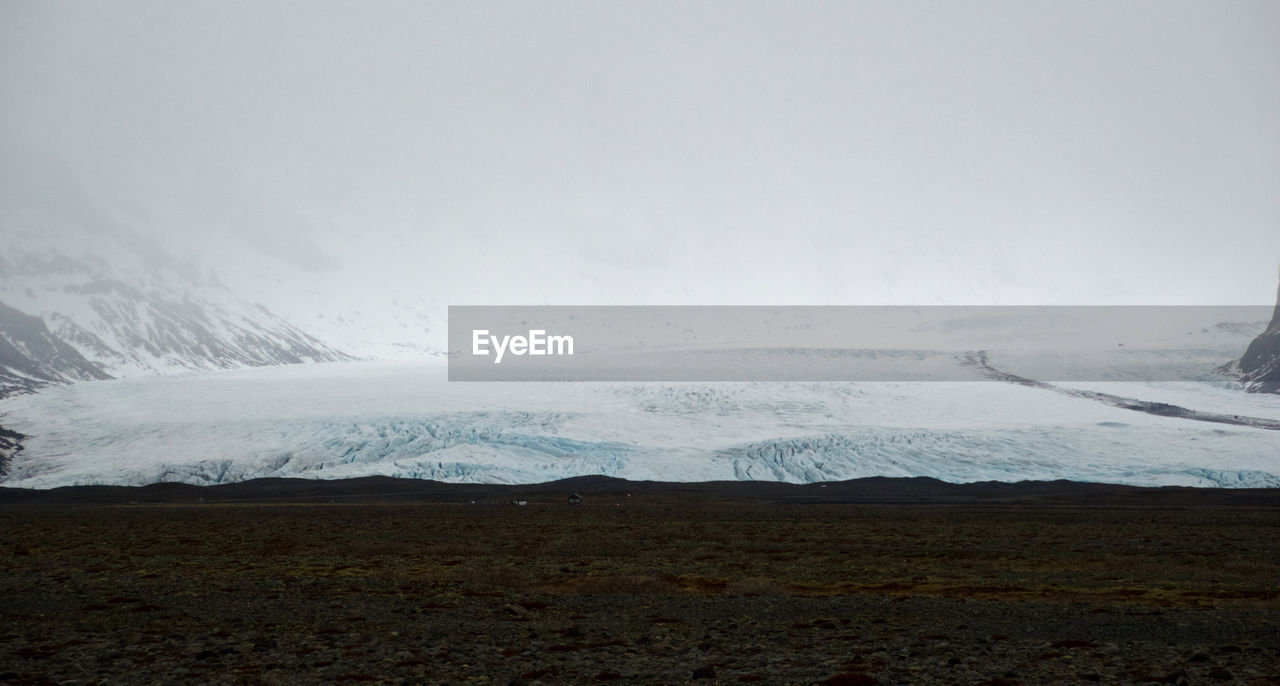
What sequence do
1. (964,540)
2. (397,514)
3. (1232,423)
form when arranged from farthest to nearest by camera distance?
(1232,423) → (397,514) → (964,540)

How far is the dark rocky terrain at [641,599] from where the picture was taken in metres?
9.20

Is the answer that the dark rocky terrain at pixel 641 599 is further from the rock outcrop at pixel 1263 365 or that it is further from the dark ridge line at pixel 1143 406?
the rock outcrop at pixel 1263 365

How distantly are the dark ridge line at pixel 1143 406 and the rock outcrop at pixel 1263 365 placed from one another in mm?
9907

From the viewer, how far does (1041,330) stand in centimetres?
9712

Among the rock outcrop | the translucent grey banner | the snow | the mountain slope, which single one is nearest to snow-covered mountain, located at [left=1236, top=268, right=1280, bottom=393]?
the rock outcrop

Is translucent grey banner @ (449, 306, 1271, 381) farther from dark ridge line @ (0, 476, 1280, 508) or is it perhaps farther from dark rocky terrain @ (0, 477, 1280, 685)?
dark rocky terrain @ (0, 477, 1280, 685)

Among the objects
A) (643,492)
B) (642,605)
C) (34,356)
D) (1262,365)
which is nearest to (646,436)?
(643,492)

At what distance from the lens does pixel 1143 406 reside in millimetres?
61406

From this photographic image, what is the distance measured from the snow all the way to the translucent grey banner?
22.9 ft

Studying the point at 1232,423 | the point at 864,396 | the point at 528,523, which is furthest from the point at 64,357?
the point at 1232,423

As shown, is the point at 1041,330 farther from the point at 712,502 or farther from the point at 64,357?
the point at 64,357

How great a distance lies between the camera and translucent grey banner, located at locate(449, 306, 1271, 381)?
69938 millimetres

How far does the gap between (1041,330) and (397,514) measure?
83.1 meters

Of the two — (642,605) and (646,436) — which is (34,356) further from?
(642,605)
